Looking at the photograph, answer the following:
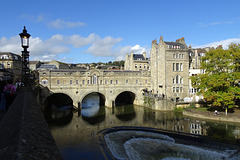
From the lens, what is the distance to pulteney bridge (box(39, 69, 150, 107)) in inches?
1624

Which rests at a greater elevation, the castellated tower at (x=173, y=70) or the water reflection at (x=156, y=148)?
the castellated tower at (x=173, y=70)

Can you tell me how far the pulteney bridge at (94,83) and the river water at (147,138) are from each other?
932 centimetres

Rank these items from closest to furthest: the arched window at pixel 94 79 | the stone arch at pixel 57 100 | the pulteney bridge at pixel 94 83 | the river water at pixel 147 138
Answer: the river water at pixel 147 138 < the pulteney bridge at pixel 94 83 < the arched window at pixel 94 79 < the stone arch at pixel 57 100

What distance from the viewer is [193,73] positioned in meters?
47.0

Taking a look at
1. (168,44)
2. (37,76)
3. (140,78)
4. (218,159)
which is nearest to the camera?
(218,159)

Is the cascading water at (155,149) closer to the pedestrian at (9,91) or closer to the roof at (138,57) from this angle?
the pedestrian at (9,91)

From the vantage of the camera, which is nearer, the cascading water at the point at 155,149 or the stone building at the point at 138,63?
the cascading water at the point at 155,149

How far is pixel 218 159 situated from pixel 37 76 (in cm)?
3765

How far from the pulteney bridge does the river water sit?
30.6 ft

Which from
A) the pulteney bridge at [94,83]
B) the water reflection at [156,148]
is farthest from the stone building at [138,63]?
the water reflection at [156,148]

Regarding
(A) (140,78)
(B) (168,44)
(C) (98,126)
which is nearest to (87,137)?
(C) (98,126)

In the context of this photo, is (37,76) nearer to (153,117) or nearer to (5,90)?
(153,117)

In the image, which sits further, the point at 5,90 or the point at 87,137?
the point at 87,137

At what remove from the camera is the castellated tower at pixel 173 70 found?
44.3 metres
